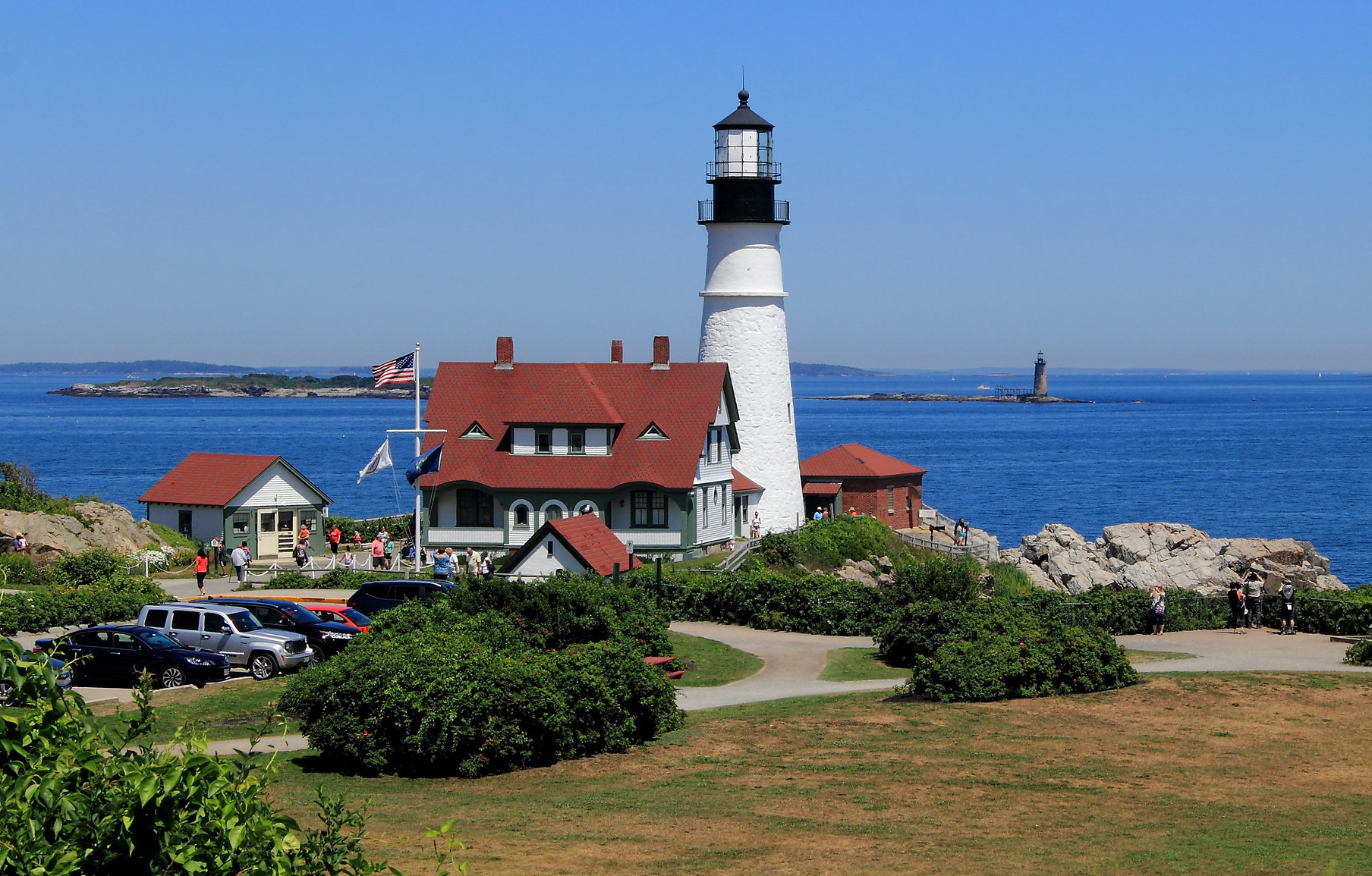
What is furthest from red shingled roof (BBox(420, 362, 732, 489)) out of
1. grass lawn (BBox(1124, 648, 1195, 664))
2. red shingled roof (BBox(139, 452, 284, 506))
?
grass lawn (BBox(1124, 648, 1195, 664))

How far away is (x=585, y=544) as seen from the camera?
119 feet

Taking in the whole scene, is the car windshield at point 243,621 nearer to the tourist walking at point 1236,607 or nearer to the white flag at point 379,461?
the white flag at point 379,461

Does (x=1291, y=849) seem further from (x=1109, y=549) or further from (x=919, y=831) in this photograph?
(x=1109, y=549)

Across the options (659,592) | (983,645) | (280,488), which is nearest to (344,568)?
(280,488)

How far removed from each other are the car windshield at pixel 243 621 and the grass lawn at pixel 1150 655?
17.1 m

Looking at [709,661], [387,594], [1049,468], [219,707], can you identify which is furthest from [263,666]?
[1049,468]

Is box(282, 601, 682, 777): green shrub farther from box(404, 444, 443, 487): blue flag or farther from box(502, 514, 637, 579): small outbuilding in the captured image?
box(404, 444, 443, 487): blue flag

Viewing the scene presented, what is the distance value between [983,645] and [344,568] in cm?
2165

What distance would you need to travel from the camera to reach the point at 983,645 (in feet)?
82.8

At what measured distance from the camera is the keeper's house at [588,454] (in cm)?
4428

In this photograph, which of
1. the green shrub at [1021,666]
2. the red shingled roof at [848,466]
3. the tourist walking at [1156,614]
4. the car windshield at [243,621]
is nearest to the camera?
the green shrub at [1021,666]

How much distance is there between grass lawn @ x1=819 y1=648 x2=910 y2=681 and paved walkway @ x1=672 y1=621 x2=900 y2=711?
0.76 feet

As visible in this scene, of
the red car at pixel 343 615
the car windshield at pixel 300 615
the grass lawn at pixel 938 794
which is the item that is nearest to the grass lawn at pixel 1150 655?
the grass lawn at pixel 938 794

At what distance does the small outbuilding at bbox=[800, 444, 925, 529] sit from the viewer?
5491cm
